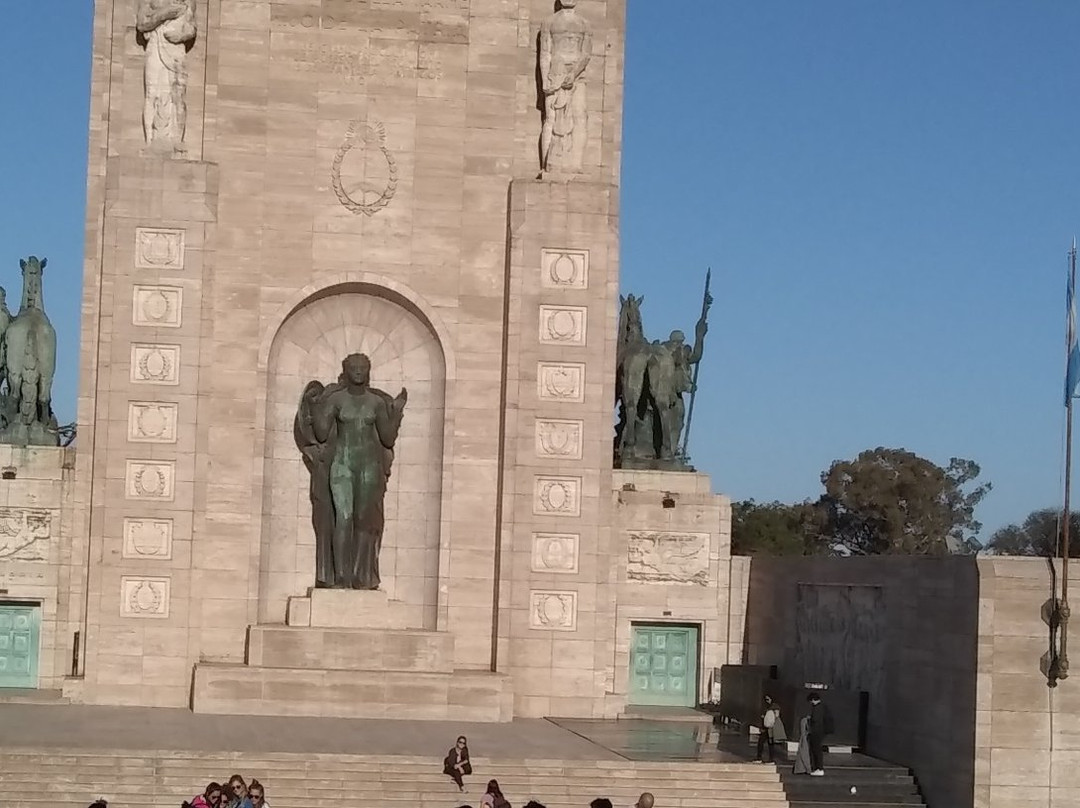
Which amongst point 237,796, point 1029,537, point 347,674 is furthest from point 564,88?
point 1029,537

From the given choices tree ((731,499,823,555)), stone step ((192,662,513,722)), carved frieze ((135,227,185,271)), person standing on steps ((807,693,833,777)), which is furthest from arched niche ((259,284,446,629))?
tree ((731,499,823,555))

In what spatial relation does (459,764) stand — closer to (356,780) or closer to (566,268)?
(356,780)

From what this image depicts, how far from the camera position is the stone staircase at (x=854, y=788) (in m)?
21.3

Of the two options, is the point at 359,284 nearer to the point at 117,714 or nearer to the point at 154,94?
the point at 154,94

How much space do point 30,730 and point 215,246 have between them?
7.56m

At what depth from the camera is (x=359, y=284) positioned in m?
27.1

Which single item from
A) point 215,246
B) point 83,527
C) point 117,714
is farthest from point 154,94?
point 117,714

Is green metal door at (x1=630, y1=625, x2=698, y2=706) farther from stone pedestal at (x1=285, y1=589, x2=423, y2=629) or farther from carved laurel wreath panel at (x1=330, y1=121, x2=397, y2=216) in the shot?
carved laurel wreath panel at (x1=330, y1=121, x2=397, y2=216)

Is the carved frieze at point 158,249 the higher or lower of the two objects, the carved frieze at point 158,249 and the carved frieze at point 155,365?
the higher

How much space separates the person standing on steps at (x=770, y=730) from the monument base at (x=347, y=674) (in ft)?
14.9

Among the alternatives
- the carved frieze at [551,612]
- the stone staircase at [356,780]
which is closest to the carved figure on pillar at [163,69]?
the carved frieze at [551,612]

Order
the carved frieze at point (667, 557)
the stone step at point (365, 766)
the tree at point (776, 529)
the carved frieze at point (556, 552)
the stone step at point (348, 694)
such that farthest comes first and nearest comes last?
1. the tree at point (776, 529)
2. the carved frieze at point (667, 557)
3. the carved frieze at point (556, 552)
4. the stone step at point (348, 694)
5. the stone step at point (365, 766)

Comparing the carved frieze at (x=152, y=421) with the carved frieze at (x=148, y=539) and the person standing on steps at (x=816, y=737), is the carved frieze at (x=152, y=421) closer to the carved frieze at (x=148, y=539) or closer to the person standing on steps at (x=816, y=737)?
the carved frieze at (x=148, y=539)

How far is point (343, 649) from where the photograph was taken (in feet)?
85.5
